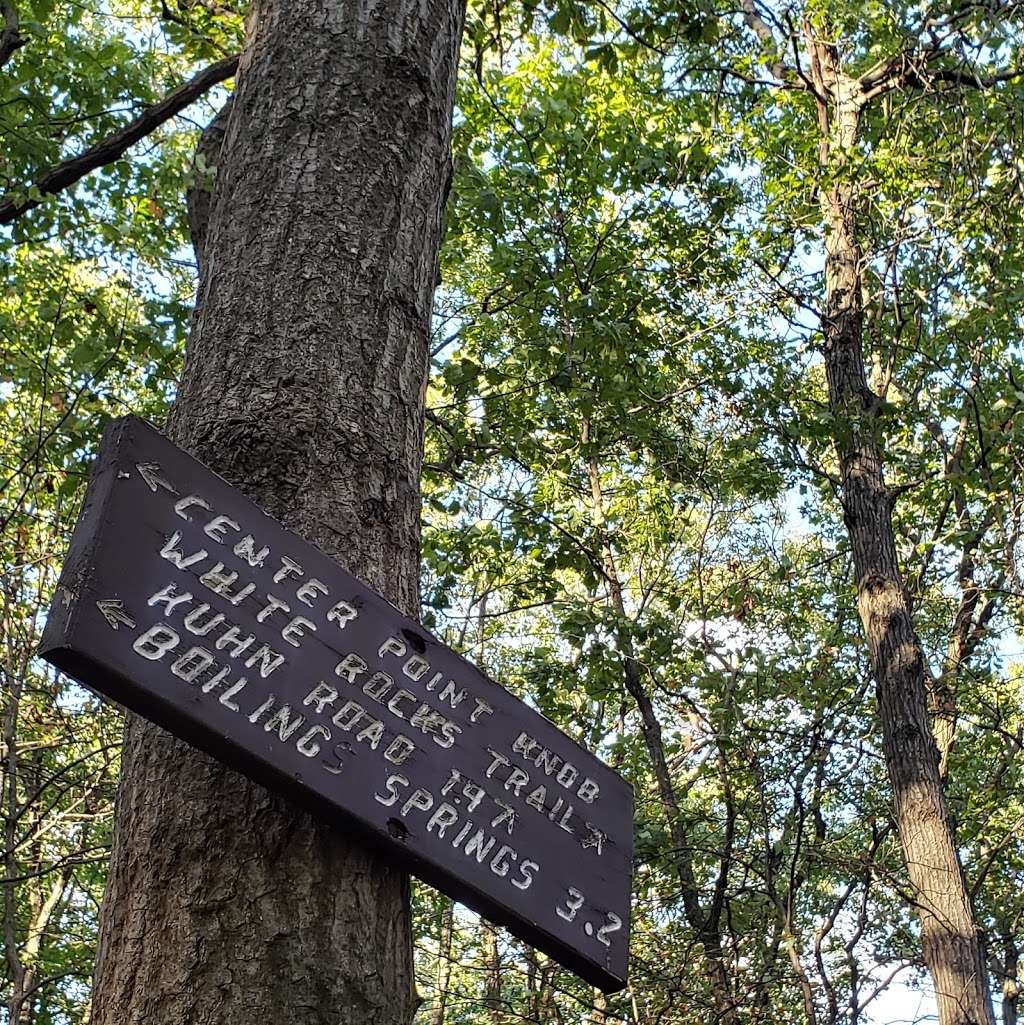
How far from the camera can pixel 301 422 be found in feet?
5.36

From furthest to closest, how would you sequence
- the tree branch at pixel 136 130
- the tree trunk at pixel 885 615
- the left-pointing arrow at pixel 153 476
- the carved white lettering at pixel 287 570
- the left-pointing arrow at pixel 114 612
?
1. the tree trunk at pixel 885 615
2. the tree branch at pixel 136 130
3. the carved white lettering at pixel 287 570
4. the left-pointing arrow at pixel 153 476
5. the left-pointing arrow at pixel 114 612

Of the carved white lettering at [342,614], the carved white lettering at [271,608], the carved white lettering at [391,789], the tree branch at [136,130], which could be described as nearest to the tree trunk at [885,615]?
the tree branch at [136,130]

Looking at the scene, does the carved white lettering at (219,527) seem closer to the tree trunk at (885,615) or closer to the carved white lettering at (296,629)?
the carved white lettering at (296,629)

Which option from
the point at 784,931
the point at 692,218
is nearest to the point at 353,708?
the point at 784,931

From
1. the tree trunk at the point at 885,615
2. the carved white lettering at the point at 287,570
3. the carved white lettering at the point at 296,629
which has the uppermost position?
the tree trunk at the point at 885,615

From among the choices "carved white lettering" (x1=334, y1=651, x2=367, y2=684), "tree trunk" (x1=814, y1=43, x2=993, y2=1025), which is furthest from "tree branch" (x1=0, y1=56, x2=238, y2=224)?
"tree trunk" (x1=814, y1=43, x2=993, y2=1025)

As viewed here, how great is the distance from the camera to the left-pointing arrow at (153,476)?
51.2 inches

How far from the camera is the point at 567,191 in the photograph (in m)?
7.84

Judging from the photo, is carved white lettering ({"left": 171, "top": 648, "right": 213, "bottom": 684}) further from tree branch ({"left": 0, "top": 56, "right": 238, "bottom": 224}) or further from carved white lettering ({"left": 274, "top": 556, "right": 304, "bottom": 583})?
tree branch ({"left": 0, "top": 56, "right": 238, "bottom": 224})

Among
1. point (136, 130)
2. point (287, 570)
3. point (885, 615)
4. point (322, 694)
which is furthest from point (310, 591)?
point (885, 615)

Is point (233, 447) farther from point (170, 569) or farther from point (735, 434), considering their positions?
point (735, 434)

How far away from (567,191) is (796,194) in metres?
1.80

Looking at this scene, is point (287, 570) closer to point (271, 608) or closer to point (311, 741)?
point (271, 608)

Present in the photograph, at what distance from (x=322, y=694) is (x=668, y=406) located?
255 inches
